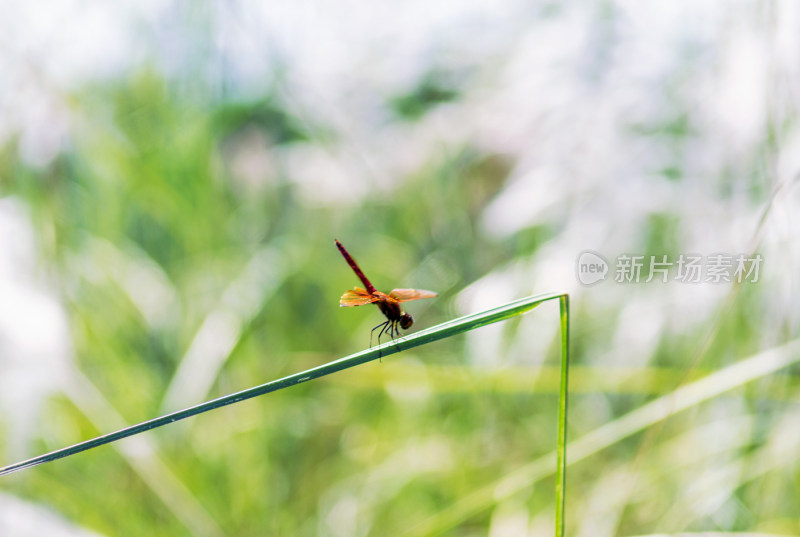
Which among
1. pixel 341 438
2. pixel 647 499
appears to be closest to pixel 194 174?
pixel 341 438

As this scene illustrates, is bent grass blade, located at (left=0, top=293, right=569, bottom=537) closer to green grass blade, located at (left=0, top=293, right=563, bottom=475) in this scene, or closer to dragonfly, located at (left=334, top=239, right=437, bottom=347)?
green grass blade, located at (left=0, top=293, right=563, bottom=475)

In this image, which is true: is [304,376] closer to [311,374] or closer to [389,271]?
[311,374]

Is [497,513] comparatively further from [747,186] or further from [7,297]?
[7,297]

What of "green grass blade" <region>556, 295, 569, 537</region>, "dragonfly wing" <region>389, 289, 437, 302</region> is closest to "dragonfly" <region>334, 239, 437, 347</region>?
"dragonfly wing" <region>389, 289, 437, 302</region>

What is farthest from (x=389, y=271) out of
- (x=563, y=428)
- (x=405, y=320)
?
(x=563, y=428)

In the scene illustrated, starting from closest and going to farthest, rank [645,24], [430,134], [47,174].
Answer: [47,174] → [645,24] → [430,134]

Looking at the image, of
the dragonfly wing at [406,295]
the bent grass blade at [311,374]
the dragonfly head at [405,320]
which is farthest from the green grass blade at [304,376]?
the dragonfly head at [405,320]
